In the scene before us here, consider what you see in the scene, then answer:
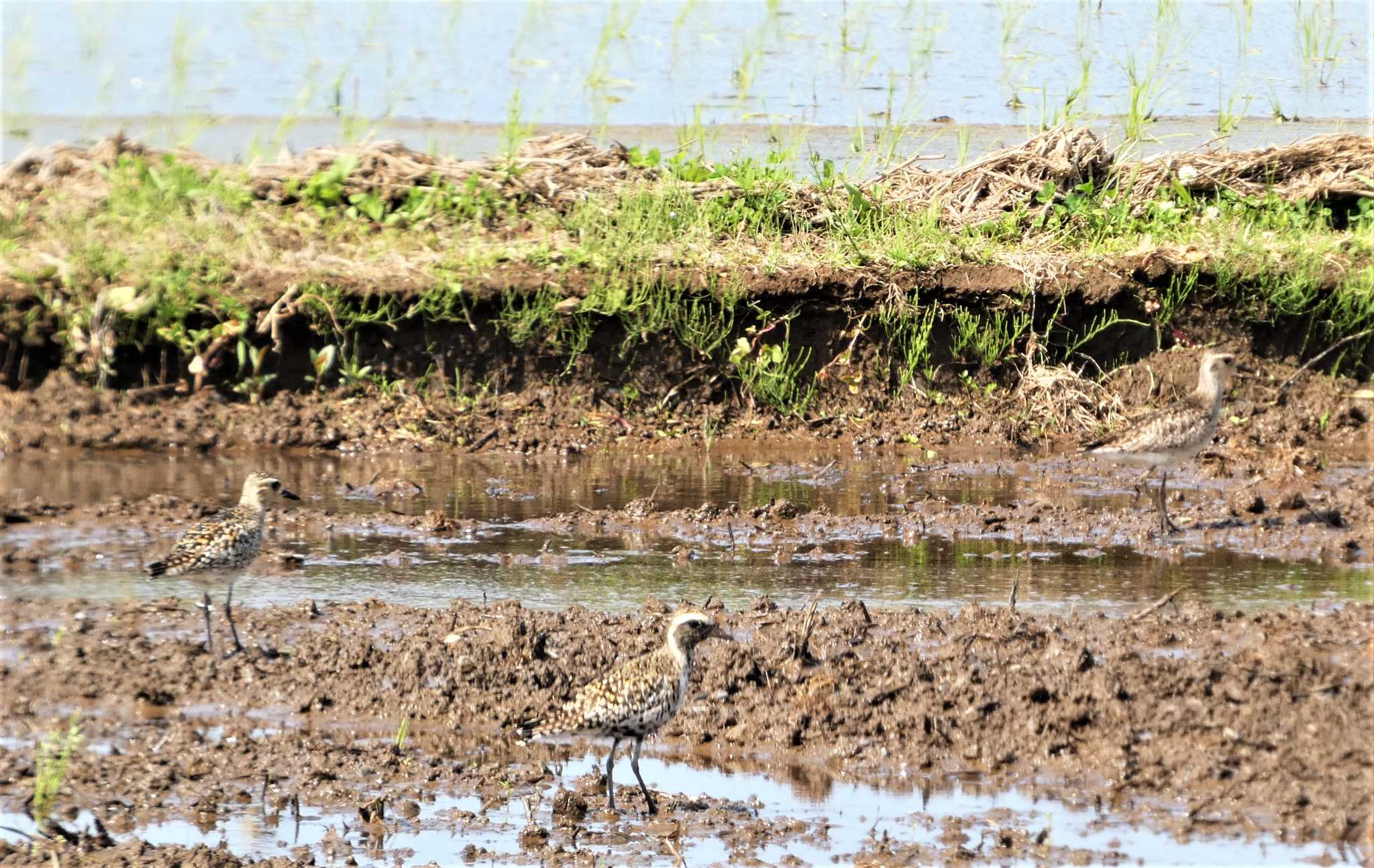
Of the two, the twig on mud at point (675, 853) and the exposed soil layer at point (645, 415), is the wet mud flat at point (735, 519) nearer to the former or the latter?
the exposed soil layer at point (645, 415)

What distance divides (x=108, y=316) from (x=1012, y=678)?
323 inches

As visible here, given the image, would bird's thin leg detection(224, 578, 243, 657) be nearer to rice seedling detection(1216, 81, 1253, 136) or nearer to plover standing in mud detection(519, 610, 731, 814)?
plover standing in mud detection(519, 610, 731, 814)

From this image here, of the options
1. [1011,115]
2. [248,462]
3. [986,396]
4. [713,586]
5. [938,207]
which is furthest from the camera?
[1011,115]

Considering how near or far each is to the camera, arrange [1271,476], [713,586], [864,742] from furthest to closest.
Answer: [1271,476]
[713,586]
[864,742]

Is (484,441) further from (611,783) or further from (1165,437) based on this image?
(611,783)

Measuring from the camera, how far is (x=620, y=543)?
9773 mm

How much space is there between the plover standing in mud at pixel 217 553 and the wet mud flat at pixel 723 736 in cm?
24

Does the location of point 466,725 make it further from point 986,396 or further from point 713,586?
point 986,396

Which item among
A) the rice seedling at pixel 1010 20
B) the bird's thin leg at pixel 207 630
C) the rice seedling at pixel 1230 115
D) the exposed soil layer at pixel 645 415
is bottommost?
the bird's thin leg at pixel 207 630

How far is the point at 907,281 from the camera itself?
492 inches

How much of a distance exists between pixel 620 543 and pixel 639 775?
11.4 feet

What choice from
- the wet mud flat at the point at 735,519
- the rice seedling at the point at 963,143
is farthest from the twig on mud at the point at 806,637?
the rice seedling at the point at 963,143

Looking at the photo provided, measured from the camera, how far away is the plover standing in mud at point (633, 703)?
20.8 ft

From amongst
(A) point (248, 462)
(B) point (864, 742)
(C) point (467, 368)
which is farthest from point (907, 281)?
(B) point (864, 742)
